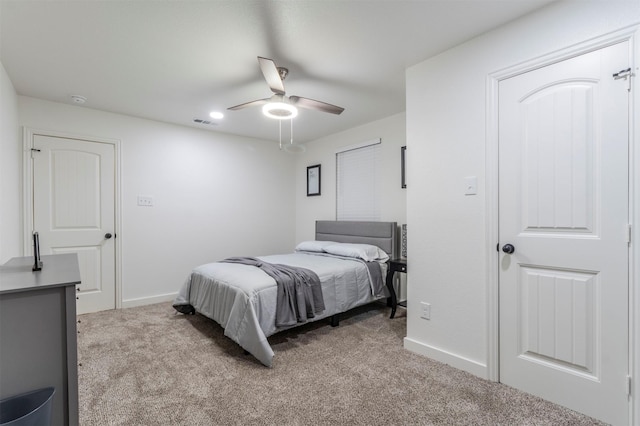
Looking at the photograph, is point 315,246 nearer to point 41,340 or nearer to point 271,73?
point 271,73

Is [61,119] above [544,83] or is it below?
above

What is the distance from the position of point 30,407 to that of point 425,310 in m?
2.41

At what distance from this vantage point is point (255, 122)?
4066 millimetres

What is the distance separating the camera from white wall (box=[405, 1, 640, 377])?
2.00 metres

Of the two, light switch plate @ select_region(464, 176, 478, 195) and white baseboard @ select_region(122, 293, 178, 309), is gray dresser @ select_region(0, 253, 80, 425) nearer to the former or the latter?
light switch plate @ select_region(464, 176, 478, 195)

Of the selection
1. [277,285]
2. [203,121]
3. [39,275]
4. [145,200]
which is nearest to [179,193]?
[145,200]

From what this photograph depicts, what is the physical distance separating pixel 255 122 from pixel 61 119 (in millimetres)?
2184

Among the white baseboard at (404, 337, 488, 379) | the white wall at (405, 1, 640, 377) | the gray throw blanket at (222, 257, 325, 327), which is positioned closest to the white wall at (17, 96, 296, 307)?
the gray throw blanket at (222, 257, 325, 327)

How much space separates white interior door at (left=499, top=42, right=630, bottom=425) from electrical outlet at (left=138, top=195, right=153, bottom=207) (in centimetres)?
400

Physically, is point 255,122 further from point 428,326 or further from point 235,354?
point 428,326

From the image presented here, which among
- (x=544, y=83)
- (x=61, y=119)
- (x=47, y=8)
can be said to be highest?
(x=47, y=8)

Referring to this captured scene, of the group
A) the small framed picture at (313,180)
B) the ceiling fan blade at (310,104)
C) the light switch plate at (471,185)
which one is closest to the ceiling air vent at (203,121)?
the small framed picture at (313,180)

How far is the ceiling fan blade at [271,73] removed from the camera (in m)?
2.08

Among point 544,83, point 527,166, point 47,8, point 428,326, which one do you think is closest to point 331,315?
point 428,326
